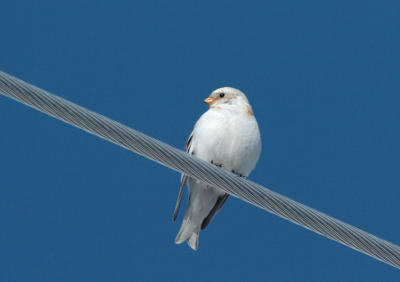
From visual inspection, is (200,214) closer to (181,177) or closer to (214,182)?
(181,177)

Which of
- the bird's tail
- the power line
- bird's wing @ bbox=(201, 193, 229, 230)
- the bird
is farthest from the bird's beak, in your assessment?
the power line

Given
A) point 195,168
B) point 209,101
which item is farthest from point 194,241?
point 195,168

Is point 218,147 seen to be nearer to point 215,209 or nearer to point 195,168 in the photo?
point 215,209

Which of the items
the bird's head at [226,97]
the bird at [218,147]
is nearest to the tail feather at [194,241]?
the bird at [218,147]

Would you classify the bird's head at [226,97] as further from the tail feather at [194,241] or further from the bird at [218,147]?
the tail feather at [194,241]

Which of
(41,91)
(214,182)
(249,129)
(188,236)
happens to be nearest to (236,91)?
(249,129)
